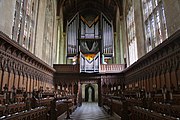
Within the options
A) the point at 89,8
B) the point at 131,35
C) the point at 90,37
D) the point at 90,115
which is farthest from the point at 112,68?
the point at 89,8

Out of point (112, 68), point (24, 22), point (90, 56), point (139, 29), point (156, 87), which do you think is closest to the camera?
point (156, 87)

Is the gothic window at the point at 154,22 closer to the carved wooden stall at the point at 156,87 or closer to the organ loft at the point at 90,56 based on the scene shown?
the organ loft at the point at 90,56

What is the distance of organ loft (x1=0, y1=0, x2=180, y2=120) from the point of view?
476 cm

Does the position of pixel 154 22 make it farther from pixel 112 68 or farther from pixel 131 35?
pixel 112 68

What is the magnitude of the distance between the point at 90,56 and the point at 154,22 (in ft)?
35.9

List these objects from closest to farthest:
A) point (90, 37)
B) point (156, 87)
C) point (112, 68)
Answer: point (156, 87) → point (112, 68) → point (90, 37)

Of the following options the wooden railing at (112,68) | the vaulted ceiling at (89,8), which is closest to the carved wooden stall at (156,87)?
the wooden railing at (112,68)

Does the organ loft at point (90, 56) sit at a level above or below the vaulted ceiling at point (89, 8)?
below

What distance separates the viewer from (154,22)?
32.7 feet

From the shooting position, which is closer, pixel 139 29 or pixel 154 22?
pixel 154 22

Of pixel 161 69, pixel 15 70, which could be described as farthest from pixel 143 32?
pixel 15 70

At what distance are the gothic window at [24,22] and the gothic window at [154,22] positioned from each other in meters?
7.84

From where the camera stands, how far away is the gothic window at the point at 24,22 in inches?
351

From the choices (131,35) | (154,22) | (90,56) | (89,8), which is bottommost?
(90,56)
